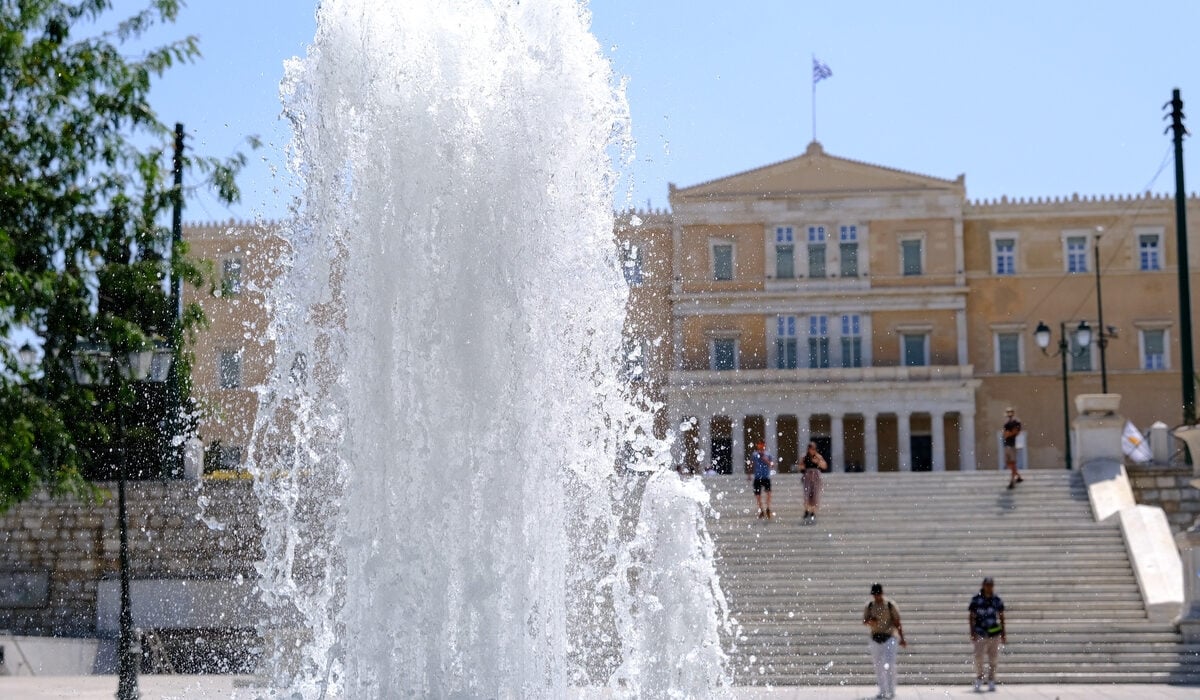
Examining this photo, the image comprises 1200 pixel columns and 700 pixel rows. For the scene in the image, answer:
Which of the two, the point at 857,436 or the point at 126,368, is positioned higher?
the point at 126,368

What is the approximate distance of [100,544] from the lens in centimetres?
2473

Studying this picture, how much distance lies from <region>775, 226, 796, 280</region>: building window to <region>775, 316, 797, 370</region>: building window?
4.75 feet

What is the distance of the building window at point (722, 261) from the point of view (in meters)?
49.0

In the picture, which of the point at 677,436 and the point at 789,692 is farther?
the point at 677,436

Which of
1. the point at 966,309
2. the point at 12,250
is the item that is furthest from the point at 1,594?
the point at 966,309

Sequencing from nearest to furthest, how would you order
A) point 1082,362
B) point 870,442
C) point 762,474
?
point 762,474, point 870,442, point 1082,362

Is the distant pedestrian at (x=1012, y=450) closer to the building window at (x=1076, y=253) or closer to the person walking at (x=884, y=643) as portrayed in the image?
the person walking at (x=884, y=643)

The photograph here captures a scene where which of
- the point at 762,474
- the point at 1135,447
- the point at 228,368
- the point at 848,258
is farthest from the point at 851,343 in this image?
the point at 762,474

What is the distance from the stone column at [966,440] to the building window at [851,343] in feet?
11.4

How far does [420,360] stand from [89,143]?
5.73 m

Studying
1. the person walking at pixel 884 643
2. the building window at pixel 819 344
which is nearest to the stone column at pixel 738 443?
the building window at pixel 819 344

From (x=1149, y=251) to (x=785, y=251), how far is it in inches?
427

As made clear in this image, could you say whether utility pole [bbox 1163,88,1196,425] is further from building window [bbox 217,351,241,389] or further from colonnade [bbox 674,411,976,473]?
building window [bbox 217,351,241,389]

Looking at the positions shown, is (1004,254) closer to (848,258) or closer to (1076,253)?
(1076,253)
